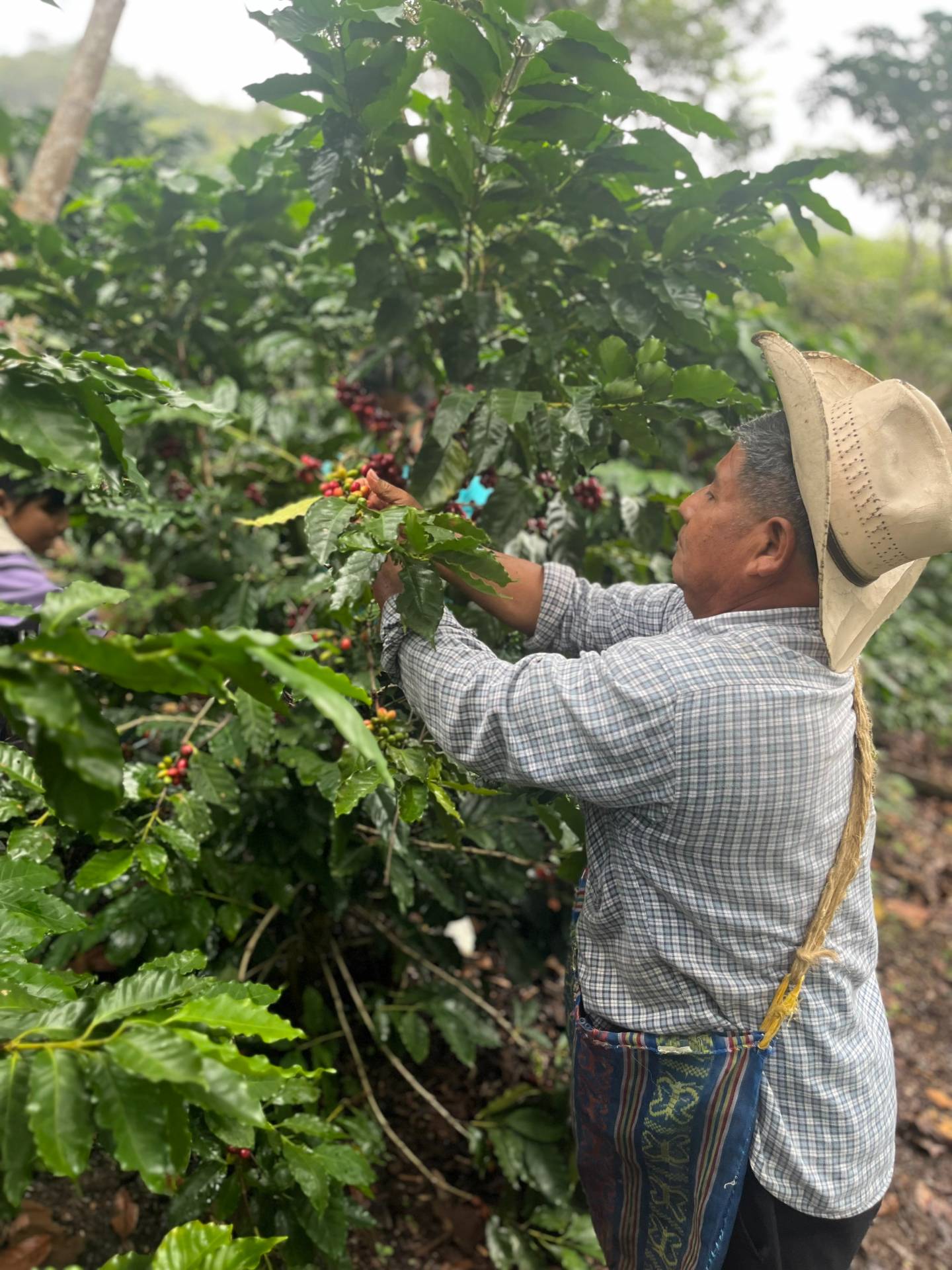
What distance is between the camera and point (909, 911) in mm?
4004

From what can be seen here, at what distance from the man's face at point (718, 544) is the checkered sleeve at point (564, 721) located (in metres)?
0.18

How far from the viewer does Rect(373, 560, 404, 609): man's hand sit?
1.21 meters

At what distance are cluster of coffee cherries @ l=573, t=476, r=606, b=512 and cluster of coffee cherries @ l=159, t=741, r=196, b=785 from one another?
36.2 inches

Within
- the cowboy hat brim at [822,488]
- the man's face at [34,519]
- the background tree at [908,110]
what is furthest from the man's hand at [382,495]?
the background tree at [908,110]

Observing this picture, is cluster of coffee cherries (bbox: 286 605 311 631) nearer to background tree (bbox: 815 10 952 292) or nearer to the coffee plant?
the coffee plant

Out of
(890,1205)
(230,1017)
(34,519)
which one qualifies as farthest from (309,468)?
(890,1205)

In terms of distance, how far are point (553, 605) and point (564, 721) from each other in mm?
438

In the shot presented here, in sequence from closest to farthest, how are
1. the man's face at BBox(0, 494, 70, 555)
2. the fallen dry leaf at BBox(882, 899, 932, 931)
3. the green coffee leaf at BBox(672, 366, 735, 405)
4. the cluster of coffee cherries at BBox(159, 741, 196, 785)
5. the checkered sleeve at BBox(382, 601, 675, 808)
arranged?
the checkered sleeve at BBox(382, 601, 675, 808), the green coffee leaf at BBox(672, 366, 735, 405), the cluster of coffee cherries at BBox(159, 741, 196, 785), the man's face at BBox(0, 494, 70, 555), the fallen dry leaf at BBox(882, 899, 932, 931)

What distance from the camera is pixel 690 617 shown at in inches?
54.3

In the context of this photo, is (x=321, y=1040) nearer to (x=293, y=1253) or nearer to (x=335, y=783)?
(x=293, y=1253)

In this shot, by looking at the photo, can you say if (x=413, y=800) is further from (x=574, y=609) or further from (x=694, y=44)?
(x=694, y=44)

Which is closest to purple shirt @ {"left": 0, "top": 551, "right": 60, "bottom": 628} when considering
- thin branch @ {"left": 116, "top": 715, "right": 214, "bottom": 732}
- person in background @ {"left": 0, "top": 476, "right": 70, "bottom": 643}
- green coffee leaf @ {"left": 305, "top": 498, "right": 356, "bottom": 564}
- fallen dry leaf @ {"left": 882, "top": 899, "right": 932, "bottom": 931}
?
person in background @ {"left": 0, "top": 476, "right": 70, "bottom": 643}

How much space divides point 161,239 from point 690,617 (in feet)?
5.68

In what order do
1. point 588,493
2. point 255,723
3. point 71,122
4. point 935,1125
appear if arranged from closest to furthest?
point 255,723, point 588,493, point 935,1125, point 71,122
